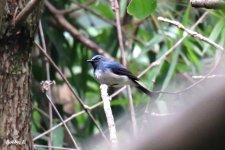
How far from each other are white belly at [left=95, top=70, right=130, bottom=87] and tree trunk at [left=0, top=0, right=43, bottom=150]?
1825mm

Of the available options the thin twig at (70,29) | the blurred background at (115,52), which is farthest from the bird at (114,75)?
the thin twig at (70,29)

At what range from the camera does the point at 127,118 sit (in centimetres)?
439

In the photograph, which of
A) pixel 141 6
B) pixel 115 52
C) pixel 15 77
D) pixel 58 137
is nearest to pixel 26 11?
pixel 15 77

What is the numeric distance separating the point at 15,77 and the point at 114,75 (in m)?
1.99

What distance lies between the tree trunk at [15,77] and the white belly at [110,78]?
182 centimetres

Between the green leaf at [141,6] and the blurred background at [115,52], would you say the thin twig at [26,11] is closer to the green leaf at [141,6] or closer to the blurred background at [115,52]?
the green leaf at [141,6]

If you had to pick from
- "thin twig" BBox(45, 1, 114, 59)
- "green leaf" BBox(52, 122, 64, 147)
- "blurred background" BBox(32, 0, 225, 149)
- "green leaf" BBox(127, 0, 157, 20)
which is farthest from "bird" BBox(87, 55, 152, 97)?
"green leaf" BBox(127, 0, 157, 20)

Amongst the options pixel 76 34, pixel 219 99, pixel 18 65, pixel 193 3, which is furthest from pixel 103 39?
pixel 219 99

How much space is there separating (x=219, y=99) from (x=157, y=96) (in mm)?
3524

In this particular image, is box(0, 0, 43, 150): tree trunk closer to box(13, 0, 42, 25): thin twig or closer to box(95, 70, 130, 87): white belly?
box(13, 0, 42, 25): thin twig

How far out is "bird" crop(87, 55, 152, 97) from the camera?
3.78 meters

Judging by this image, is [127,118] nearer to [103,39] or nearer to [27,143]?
[103,39]

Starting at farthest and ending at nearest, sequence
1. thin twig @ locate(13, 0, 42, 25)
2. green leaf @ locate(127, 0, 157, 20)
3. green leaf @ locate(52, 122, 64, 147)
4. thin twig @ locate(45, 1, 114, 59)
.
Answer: thin twig @ locate(45, 1, 114, 59) → green leaf @ locate(52, 122, 64, 147) → thin twig @ locate(13, 0, 42, 25) → green leaf @ locate(127, 0, 157, 20)

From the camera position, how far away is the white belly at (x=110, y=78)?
3.80 metres
